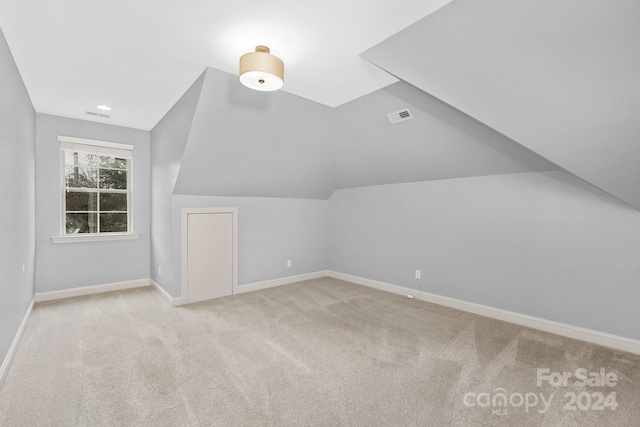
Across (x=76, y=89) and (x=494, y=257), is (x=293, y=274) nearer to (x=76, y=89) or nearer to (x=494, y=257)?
(x=494, y=257)

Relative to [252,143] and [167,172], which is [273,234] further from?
[167,172]

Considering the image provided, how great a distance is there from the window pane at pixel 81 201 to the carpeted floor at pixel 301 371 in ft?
5.46

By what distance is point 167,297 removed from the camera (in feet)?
14.4

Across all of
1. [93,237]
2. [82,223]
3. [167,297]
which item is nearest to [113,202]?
[82,223]

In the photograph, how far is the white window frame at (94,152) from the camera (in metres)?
4.51

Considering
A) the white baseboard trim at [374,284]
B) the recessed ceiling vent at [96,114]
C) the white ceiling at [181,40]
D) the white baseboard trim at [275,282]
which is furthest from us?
Result: the white baseboard trim at [275,282]

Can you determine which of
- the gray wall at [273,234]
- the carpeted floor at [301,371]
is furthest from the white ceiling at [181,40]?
the carpeted floor at [301,371]

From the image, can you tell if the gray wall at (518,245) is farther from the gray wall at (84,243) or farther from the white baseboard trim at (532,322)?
the gray wall at (84,243)

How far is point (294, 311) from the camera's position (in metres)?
4.00

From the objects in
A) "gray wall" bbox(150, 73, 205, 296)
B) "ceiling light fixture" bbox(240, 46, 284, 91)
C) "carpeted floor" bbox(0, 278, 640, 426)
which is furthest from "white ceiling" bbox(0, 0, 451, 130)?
"carpeted floor" bbox(0, 278, 640, 426)

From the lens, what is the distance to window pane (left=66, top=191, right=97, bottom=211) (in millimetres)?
4648

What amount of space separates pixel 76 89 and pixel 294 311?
3.87 meters

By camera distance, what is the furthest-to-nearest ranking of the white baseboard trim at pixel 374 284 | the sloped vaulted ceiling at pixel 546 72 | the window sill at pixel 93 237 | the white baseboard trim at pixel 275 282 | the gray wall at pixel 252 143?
the white baseboard trim at pixel 275 282
the white baseboard trim at pixel 374 284
the window sill at pixel 93 237
the gray wall at pixel 252 143
the sloped vaulted ceiling at pixel 546 72

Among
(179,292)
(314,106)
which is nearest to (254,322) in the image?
(179,292)
